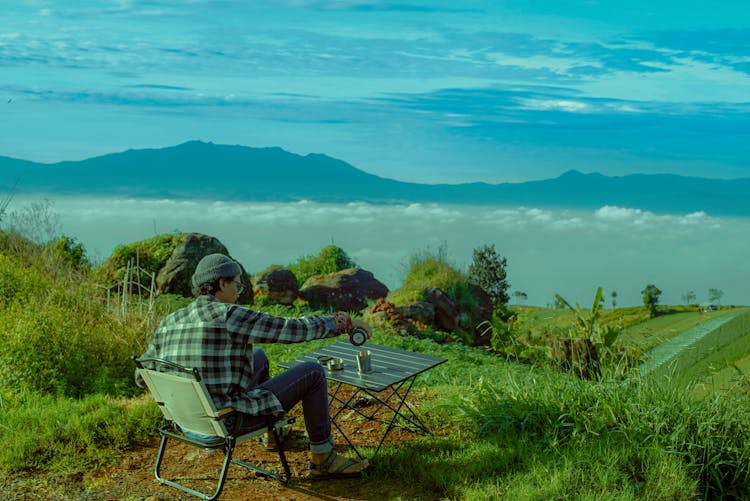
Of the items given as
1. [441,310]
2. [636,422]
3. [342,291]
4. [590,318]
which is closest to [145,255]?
[342,291]

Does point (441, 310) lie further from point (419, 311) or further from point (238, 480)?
point (238, 480)

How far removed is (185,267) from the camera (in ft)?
43.2

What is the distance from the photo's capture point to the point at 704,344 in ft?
39.0

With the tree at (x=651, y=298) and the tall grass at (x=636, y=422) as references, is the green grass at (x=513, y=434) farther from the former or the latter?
the tree at (x=651, y=298)

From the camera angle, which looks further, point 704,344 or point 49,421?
point 704,344

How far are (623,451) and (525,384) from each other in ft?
3.25

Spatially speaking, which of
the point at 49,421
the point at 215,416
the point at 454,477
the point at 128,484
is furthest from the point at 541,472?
the point at 49,421

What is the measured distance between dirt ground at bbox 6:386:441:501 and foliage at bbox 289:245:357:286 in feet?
32.9

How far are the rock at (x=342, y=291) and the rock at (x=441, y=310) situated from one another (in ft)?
4.89

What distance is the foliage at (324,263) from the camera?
1558 centimetres

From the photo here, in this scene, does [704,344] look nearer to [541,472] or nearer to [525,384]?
[525,384]

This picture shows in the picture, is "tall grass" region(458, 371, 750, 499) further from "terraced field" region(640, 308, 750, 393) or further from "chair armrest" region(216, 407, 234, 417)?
"terraced field" region(640, 308, 750, 393)

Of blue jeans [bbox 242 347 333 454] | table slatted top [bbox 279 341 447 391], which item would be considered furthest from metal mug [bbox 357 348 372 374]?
blue jeans [bbox 242 347 333 454]

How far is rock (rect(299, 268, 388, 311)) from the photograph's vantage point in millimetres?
13406
